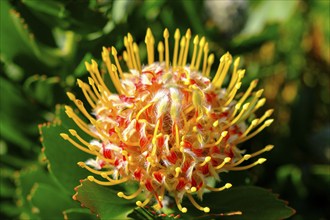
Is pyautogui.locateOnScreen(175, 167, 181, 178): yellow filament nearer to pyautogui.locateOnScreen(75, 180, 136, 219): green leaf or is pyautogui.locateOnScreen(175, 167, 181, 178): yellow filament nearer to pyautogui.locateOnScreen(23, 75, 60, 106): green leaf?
pyautogui.locateOnScreen(75, 180, 136, 219): green leaf

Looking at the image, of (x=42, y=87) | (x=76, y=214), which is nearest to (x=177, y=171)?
(x=76, y=214)

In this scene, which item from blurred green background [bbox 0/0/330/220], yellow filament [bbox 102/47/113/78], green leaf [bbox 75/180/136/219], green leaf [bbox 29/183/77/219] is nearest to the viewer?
green leaf [bbox 75/180/136/219]

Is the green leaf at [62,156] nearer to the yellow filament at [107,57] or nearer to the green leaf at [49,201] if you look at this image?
the green leaf at [49,201]

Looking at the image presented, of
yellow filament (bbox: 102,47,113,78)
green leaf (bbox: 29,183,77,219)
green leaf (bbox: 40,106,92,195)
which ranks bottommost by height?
green leaf (bbox: 29,183,77,219)

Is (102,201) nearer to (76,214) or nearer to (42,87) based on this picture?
(76,214)


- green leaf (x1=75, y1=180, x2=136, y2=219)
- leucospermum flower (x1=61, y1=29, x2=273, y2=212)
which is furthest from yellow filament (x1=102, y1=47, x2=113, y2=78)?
green leaf (x1=75, y1=180, x2=136, y2=219)

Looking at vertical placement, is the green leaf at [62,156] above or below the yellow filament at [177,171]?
above

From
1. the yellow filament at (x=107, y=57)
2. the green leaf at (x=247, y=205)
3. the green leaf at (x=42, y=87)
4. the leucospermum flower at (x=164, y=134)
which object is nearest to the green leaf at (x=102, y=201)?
the leucospermum flower at (x=164, y=134)

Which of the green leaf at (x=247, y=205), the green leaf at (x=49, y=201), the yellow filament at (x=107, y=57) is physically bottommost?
Answer: the green leaf at (x=247, y=205)
